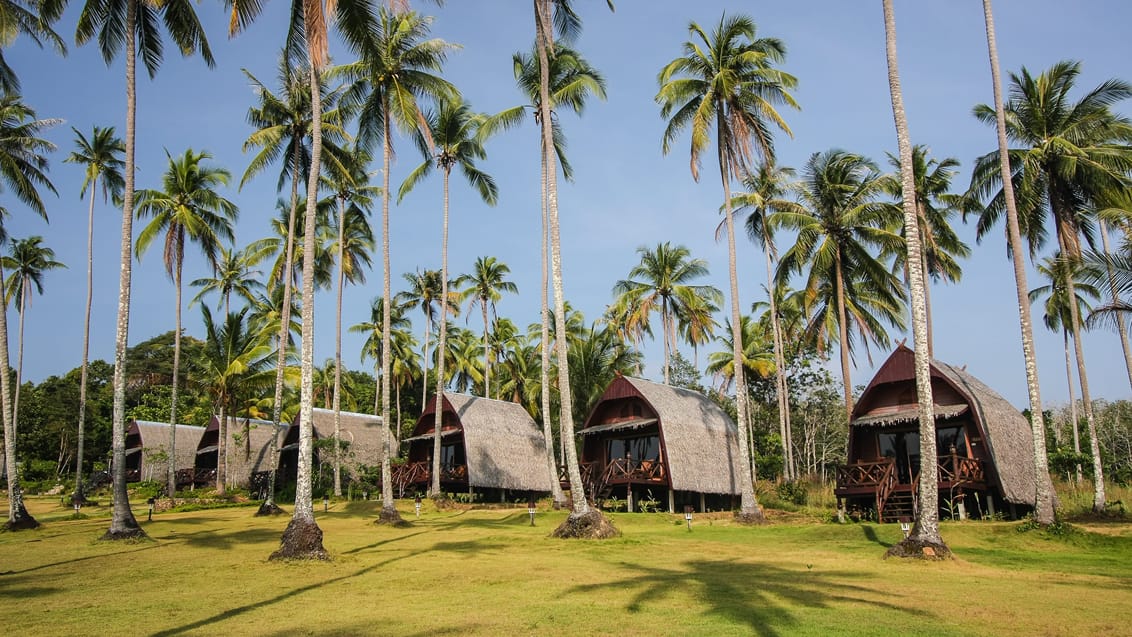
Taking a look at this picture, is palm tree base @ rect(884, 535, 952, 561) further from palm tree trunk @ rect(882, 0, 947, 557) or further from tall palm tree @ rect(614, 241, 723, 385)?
tall palm tree @ rect(614, 241, 723, 385)

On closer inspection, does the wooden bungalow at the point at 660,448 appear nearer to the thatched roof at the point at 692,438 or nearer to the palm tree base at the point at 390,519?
the thatched roof at the point at 692,438

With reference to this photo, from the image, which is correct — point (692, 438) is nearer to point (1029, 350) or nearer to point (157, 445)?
point (1029, 350)

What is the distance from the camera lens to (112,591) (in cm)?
1123

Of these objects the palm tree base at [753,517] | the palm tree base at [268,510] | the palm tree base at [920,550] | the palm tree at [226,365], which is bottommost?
the palm tree base at [753,517]

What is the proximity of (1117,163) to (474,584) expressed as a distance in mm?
22827

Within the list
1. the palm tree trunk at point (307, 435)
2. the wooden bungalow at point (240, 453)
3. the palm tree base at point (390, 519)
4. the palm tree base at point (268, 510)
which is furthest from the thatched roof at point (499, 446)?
the palm tree trunk at point (307, 435)

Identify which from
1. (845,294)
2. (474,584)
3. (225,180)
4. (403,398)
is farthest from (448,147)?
(403,398)

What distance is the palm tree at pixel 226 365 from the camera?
34.3 m

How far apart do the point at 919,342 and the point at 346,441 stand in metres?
29.9

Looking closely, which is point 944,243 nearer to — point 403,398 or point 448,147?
point 448,147

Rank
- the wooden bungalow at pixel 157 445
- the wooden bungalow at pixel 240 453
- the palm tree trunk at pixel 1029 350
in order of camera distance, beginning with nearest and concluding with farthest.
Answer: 1. the palm tree trunk at pixel 1029 350
2. the wooden bungalow at pixel 240 453
3. the wooden bungalow at pixel 157 445

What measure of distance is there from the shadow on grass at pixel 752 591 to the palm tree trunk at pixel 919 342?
9.81 feet

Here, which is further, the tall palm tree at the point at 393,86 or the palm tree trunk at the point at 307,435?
the tall palm tree at the point at 393,86

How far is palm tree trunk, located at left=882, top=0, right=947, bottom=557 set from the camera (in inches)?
578
